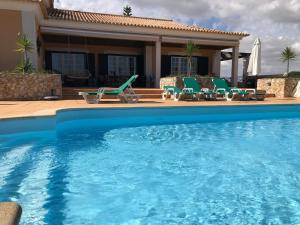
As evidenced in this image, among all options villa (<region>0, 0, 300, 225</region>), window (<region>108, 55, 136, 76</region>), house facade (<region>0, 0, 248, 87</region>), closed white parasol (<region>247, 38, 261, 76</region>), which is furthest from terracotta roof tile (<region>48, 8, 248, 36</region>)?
window (<region>108, 55, 136, 76</region>)

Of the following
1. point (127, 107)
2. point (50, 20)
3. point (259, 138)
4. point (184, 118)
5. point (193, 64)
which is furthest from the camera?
point (193, 64)

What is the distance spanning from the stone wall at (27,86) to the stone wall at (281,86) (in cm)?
1136

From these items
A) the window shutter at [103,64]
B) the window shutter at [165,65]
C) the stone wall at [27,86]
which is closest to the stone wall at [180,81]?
the window shutter at [165,65]

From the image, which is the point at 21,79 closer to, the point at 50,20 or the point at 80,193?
the point at 50,20

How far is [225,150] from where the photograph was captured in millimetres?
5871

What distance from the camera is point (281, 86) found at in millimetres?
15328

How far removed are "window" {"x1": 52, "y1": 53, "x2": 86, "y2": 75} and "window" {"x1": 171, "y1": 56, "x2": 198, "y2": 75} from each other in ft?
18.7

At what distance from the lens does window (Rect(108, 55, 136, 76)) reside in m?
17.3

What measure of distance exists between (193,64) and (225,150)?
535 inches

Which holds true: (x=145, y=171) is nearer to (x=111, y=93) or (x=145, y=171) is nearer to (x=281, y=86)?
(x=111, y=93)

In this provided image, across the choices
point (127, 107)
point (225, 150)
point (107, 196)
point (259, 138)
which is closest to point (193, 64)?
point (127, 107)

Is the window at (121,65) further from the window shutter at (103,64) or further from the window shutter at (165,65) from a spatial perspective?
the window shutter at (165,65)

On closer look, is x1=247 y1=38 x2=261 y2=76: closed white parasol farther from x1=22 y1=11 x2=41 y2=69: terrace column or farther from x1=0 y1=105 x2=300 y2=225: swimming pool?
x1=22 y1=11 x2=41 y2=69: terrace column

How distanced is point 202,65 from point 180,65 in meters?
1.55
